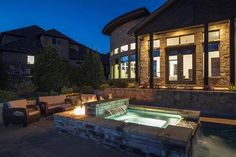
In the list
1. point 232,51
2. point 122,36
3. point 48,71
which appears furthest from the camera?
point 122,36

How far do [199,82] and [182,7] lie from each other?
17.9 ft

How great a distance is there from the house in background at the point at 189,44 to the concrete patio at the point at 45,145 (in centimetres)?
783

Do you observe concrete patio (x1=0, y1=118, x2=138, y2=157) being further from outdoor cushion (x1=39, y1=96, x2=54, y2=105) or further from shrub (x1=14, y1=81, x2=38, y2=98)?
shrub (x1=14, y1=81, x2=38, y2=98)

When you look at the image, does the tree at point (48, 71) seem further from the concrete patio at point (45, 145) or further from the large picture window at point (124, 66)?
the large picture window at point (124, 66)

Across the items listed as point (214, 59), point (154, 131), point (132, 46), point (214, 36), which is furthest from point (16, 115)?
point (132, 46)

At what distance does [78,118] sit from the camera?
17.1 ft

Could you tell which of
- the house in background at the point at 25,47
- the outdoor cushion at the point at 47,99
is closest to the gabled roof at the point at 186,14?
the outdoor cushion at the point at 47,99

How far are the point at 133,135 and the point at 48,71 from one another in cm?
928

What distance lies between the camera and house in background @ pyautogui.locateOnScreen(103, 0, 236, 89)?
1020cm

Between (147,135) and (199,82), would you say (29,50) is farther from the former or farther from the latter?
(147,135)

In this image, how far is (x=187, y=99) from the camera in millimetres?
9742

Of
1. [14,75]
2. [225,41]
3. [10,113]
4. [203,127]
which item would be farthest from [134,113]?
[14,75]

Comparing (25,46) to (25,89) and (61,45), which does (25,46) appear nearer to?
(61,45)

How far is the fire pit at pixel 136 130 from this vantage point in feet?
11.2
